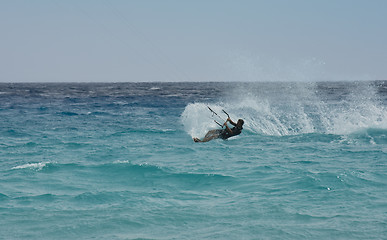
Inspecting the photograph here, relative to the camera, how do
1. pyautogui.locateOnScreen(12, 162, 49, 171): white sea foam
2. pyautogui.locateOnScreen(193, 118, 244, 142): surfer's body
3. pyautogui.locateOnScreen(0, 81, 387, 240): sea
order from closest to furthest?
pyautogui.locateOnScreen(0, 81, 387, 240): sea < pyautogui.locateOnScreen(12, 162, 49, 171): white sea foam < pyautogui.locateOnScreen(193, 118, 244, 142): surfer's body

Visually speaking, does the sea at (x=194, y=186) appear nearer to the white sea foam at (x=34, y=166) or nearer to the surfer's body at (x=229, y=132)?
the white sea foam at (x=34, y=166)

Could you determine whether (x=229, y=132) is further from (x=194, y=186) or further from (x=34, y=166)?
(x=34, y=166)

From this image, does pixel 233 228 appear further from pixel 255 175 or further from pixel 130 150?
pixel 130 150

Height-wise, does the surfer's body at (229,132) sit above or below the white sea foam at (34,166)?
above

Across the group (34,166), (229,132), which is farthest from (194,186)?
(229,132)

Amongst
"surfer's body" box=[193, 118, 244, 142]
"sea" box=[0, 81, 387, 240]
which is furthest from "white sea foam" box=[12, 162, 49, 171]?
"surfer's body" box=[193, 118, 244, 142]

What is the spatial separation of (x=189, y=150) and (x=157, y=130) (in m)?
8.00

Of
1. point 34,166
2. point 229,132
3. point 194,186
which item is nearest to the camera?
point 194,186

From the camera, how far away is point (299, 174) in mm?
14609

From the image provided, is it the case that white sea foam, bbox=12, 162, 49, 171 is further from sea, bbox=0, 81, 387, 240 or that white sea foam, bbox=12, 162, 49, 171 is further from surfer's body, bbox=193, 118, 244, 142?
surfer's body, bbox=193, 118, 244, 142

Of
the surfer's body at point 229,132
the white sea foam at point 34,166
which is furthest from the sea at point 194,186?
the surfer's body at point 229,132

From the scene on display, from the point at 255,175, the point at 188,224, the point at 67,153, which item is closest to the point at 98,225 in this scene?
the point at 188,224

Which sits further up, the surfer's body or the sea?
the surfer's body

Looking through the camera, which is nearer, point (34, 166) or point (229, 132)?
point (34, 166)
